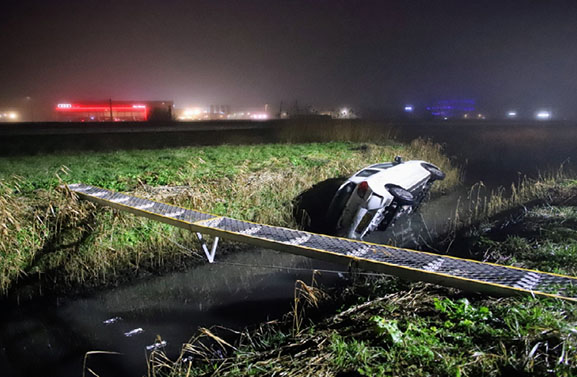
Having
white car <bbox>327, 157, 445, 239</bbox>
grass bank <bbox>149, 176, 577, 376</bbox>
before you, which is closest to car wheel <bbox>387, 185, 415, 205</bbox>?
white car <bbox>327, 157, 445, 239</bbox>

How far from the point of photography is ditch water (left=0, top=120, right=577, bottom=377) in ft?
17.9

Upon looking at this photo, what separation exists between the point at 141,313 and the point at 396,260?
4683 mm

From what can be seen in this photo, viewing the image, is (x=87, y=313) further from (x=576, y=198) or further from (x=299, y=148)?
(x=576, y=198)

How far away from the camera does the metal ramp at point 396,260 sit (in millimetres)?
3324

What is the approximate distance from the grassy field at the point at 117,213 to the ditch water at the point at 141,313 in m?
0.53

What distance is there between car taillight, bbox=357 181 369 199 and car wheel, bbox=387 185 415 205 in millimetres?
549

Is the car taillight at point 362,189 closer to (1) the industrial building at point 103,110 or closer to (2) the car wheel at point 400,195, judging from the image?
(2) the car wheel at point 400,195

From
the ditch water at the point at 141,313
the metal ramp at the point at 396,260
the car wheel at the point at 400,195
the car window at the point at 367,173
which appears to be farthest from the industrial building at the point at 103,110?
the metal ramp at the point at 396,260

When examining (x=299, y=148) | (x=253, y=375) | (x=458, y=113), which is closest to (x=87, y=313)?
(x=253, y=375)

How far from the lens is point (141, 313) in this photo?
657 cm

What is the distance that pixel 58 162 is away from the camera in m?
9.84

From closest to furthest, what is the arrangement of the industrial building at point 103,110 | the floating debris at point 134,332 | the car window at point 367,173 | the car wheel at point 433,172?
the floating debris at point 134,332 < the car window at point 367,173 < the car wheel at point 433,172 < the industrial building at point 103,110

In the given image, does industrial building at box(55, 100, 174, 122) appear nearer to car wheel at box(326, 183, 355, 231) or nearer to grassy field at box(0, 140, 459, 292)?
grassy field at box(0, 140, 459, 292)

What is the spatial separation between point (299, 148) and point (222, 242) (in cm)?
670
